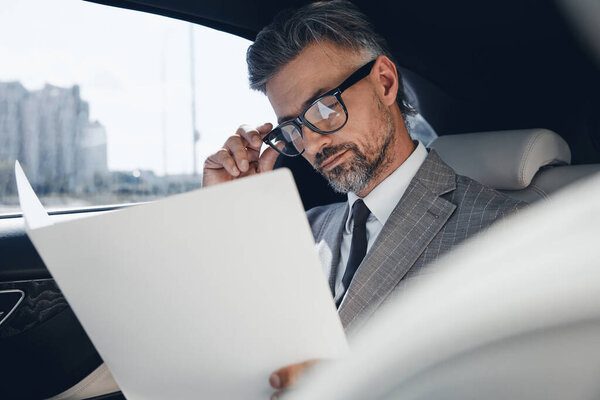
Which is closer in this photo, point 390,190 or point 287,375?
point 287,375

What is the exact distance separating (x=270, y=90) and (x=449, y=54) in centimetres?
60

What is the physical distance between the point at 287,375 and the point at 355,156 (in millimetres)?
773

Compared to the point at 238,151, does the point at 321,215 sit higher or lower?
lower

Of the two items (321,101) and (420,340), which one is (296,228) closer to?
Result: (420,340)

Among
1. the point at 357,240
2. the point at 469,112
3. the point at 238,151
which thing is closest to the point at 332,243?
the point at 357,240

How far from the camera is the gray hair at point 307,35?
1.38 metres

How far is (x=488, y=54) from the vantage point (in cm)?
162

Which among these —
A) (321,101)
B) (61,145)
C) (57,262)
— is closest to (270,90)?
(321,101)

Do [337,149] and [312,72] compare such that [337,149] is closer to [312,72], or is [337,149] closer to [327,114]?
[327,114]

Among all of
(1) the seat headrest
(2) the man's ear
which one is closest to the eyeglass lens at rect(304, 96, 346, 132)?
(2) the man's ear

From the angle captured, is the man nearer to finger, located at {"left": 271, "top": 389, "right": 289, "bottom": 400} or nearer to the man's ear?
the man's ear

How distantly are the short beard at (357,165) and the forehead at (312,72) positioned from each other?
0.14m

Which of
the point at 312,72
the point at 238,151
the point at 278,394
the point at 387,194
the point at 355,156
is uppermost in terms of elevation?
the point at 312,72

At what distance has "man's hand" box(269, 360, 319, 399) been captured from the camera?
2.03ft
